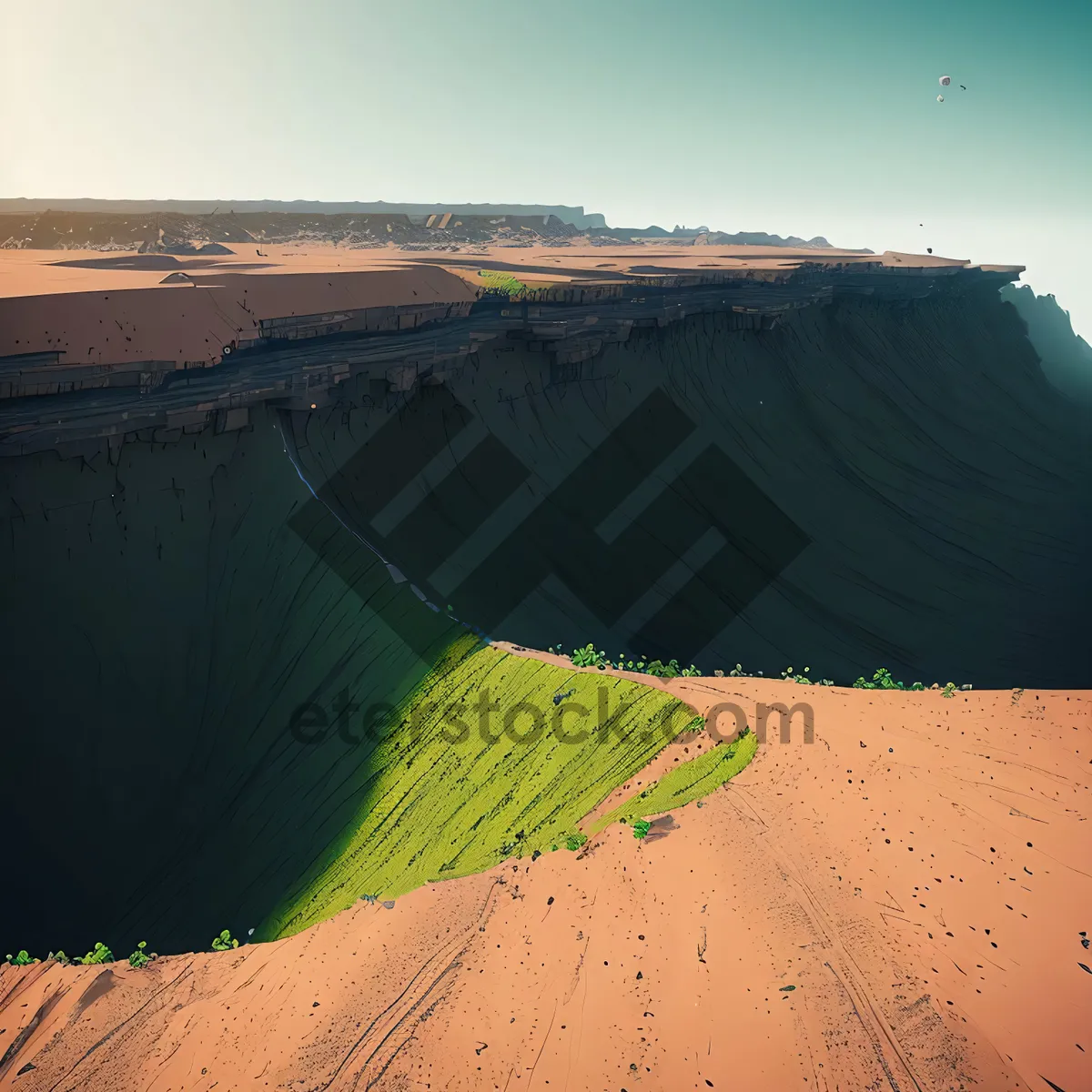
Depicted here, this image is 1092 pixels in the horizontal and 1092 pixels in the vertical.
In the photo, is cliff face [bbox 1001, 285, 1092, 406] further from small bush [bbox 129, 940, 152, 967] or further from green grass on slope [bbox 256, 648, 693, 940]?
small bush [bbox 129, 940, 152, 967]

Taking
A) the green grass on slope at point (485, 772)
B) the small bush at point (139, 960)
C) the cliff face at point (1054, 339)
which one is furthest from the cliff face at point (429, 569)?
the cliff face at point (1054, 339)

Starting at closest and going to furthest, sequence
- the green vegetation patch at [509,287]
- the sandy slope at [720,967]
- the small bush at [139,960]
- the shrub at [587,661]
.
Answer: the sandy slope at [720,967] → the small bush at [139,960] → the shrub at [587,661] → the green vegetation patch at [509,287]

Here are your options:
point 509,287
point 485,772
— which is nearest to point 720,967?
point 485,772

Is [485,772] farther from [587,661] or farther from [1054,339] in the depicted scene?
[1054,339]

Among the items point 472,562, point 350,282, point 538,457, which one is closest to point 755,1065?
point 472,562

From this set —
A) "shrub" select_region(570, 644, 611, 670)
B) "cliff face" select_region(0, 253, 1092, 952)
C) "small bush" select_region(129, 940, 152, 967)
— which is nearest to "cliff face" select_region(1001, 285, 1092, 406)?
"cliff face" select_region(0, 253, 1092, 952)

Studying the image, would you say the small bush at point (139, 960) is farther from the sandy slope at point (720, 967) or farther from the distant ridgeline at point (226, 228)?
the distant ridgeline at point (226, 228)

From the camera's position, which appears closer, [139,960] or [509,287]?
[139,960]
